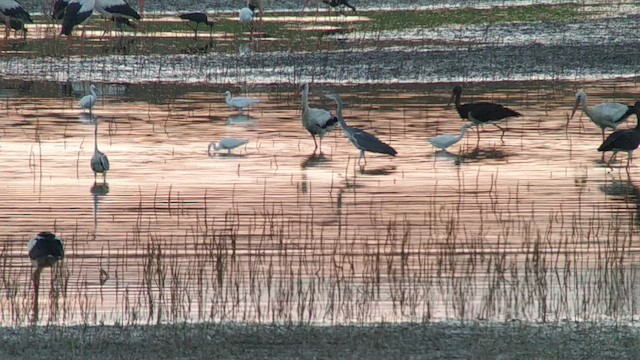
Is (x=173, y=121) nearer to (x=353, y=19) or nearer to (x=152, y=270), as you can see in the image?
(x=152, y=270)

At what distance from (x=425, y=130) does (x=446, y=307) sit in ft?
30.9

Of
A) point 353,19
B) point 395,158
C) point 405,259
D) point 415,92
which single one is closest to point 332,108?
point 415,92

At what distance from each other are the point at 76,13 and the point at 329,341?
75.2ft

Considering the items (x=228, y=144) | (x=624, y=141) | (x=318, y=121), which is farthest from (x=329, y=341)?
(x=318, y=121)

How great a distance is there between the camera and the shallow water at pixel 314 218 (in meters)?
8.69

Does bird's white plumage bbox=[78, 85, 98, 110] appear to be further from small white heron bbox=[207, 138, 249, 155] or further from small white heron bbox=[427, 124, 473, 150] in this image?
small white heron bbox=[427, 124, 473, 150]

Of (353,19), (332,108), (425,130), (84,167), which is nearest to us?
(84,167)

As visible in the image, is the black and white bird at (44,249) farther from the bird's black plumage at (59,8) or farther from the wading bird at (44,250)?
the bird's black plumage at (59,8)

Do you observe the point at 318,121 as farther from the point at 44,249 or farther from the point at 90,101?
the point at 44,249

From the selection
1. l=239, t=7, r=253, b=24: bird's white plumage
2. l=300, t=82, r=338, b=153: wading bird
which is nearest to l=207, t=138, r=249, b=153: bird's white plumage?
l=300, t=82, r=338, b=153: wading bird

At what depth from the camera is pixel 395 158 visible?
51.1ft

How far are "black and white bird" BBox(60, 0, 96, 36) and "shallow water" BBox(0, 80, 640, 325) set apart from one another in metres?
8.67

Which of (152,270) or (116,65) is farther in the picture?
(116,65)

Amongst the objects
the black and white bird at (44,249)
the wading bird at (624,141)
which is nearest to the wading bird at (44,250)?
the black and white bird at (44,249)
